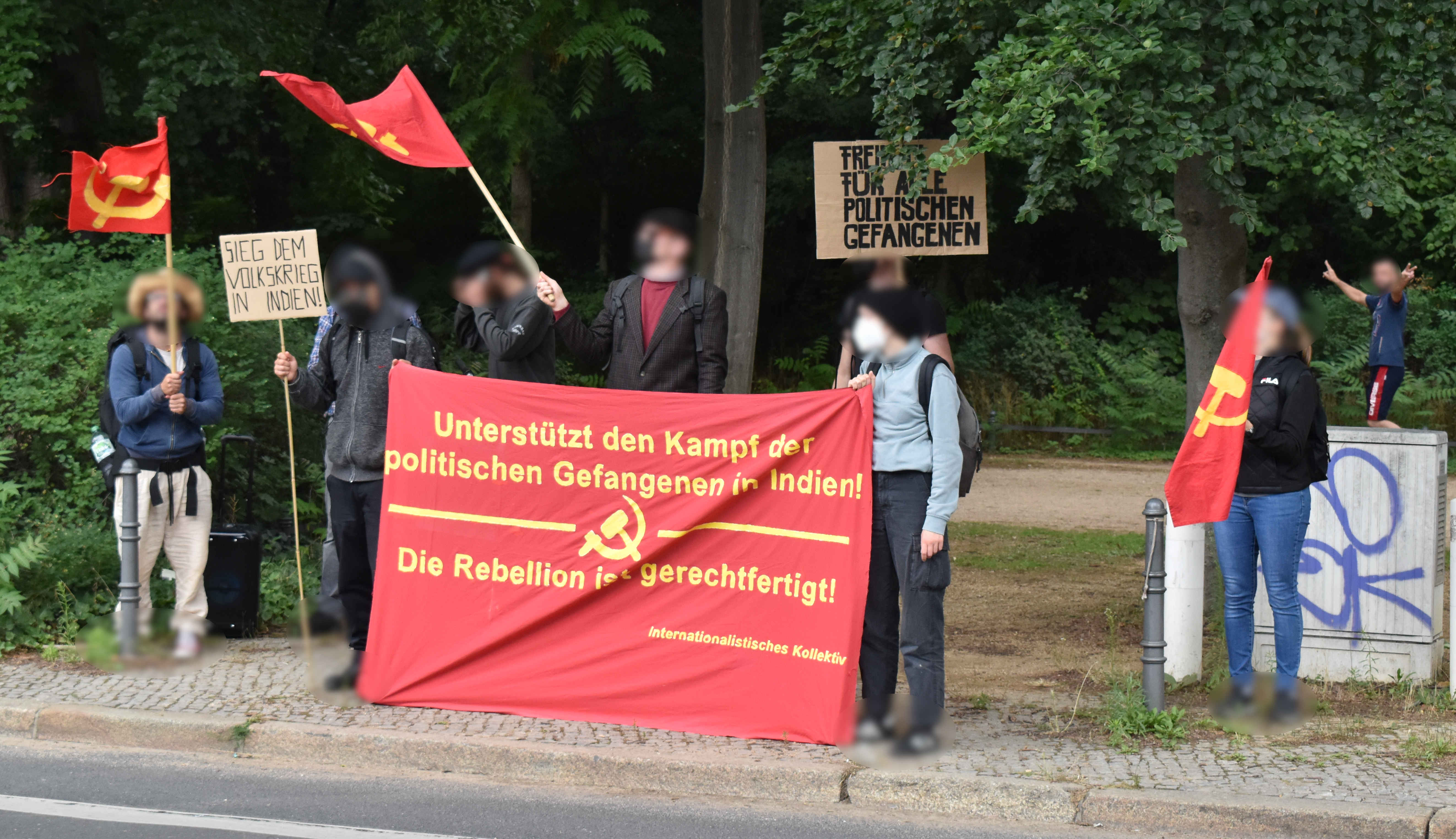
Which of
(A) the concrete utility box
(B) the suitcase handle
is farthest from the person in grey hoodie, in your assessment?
(A) the concrete utility box

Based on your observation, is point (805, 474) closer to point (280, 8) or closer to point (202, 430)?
point (202, 430)

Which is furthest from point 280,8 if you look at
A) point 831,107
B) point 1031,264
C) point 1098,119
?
point 1031,264

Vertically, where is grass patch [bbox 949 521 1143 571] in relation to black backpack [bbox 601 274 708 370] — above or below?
below

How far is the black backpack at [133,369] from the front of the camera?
24.0 ft

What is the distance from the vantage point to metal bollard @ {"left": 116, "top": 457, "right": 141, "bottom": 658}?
22.7 ft

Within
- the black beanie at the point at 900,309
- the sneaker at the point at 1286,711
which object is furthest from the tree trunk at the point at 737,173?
the sneaker at the point at 1286,711

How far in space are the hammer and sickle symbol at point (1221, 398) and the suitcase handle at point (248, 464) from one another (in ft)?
17.1

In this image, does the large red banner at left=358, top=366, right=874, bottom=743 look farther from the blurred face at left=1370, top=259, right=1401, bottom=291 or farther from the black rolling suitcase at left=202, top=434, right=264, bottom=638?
the blurred face at left=1370, top=259, right=1401, bottom=291

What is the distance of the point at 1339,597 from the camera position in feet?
22.8

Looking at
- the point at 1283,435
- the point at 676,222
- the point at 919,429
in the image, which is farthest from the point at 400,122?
the point at 1283,435

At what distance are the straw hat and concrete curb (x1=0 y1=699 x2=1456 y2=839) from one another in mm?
2181

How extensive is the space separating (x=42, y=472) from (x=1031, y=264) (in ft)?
68.5

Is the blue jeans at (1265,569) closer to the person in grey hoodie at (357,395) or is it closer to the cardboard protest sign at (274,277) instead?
the person in grey hoodie at (357,395)

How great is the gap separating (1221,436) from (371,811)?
12.4 feet
